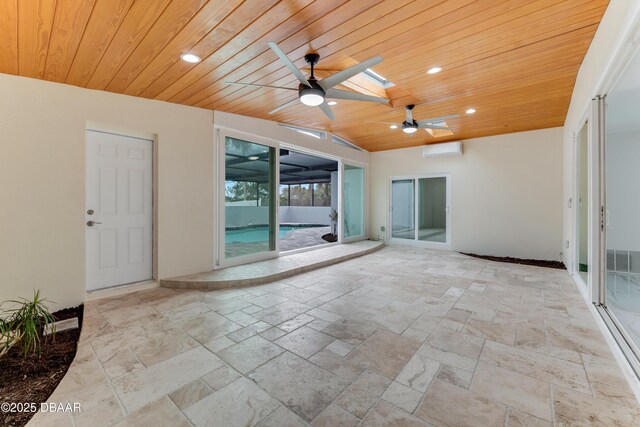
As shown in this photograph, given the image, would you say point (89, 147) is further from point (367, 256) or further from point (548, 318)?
point (548, 318)

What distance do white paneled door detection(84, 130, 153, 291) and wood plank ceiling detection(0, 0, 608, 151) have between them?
0.74 metres

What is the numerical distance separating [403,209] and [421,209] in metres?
0.48

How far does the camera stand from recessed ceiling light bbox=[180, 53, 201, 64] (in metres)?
2.64

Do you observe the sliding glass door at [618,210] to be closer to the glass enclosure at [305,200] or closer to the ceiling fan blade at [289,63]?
the ceiling fan blade at [289,63]

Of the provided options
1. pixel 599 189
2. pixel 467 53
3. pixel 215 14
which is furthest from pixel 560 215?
pixel 215 14

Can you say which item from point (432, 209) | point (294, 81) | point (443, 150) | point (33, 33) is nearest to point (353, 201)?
point (432, 209)

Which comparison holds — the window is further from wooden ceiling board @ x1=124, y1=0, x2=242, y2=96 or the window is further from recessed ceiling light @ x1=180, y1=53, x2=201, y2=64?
recessed ceiling light @ x1=180, y1=53, x2=201, y2=64

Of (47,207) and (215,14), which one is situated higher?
(215,14)

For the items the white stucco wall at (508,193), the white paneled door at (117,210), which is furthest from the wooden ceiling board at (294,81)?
the white stucco wall at (508,193)

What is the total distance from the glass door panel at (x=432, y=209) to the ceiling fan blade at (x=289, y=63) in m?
5.14

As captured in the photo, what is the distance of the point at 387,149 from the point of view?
24.5ft

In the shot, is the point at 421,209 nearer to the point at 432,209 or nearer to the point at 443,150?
the point at 432,209

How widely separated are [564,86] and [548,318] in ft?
9.93

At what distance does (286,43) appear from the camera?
2.52 metres
